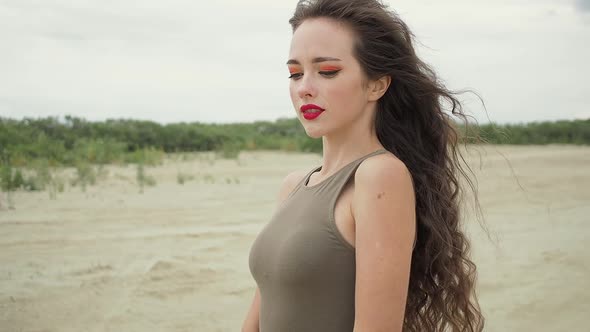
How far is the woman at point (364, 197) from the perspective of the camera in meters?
1.54

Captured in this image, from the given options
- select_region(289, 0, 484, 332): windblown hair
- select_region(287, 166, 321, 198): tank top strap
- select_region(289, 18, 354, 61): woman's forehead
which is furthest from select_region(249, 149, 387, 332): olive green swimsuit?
select_region(289, 18, 354, 61): woman's forehead

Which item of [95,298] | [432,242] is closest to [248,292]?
[95,298]

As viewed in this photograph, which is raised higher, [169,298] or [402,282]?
[402,282]

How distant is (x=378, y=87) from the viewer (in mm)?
1800

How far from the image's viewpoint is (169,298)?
420 centimetres

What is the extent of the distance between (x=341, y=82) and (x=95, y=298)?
3.21 m

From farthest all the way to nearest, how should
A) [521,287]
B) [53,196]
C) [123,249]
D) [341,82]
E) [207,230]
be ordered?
[53,196]
[207,230]
[123,249]
[521,287]
[341,82]

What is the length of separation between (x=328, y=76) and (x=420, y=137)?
395mm

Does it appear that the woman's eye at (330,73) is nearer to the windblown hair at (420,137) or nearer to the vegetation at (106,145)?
the windblown hair at (420,137)

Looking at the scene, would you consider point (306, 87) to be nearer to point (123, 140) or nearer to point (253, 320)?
point (253, 320)

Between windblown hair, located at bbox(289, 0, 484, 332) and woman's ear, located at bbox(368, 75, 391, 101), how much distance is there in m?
0.02

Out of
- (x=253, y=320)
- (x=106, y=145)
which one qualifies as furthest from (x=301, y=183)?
(x=106, y=145)

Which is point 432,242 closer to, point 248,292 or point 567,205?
point 248,292

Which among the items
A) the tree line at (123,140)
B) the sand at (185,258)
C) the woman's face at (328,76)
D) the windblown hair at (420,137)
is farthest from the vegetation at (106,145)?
the woman's face at (328,76)
